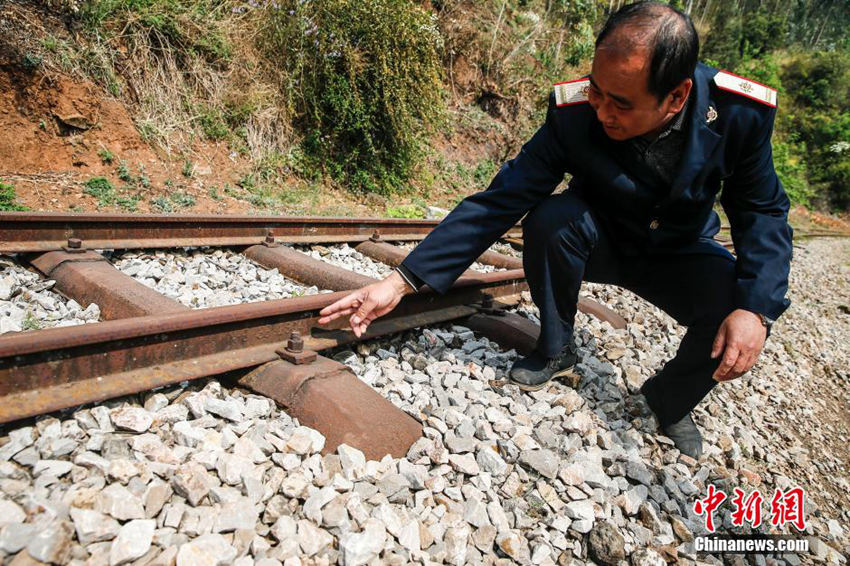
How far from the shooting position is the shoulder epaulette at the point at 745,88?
2109mm

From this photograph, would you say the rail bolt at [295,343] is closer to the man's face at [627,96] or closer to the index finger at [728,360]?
the man's face at [627,96]

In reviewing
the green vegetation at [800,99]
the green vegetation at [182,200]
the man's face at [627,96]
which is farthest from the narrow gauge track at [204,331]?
the green vegetation at [800,99]

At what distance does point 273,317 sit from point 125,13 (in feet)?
18.1

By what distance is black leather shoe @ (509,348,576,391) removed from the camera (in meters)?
2.30

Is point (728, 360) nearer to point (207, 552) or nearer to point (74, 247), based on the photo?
point (207, 552)

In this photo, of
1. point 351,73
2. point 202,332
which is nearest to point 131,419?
point 202,332

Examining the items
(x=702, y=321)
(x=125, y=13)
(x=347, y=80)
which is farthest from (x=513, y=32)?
(x=702, y=321)

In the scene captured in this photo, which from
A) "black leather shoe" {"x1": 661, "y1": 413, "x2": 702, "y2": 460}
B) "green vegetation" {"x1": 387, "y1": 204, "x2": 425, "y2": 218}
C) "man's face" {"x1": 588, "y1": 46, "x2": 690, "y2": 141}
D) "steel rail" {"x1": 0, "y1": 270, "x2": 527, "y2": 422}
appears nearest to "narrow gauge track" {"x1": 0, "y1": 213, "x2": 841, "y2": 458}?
"steel rail" {"x1": 0, "y1": 270, "x2": 527, "y2": 422}

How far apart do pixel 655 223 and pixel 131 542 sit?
7.10ft

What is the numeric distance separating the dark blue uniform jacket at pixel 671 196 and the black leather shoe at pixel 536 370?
20.3 inches

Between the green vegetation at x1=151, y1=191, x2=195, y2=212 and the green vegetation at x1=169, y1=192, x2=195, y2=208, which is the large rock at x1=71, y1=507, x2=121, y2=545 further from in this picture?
the green vegetation at x1=169, y1=192, x2=195, y2=208

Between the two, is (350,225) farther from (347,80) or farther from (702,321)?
(347,80)

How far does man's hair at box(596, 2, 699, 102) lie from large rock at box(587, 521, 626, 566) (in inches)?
56.0

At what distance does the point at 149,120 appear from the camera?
18.3 feet
